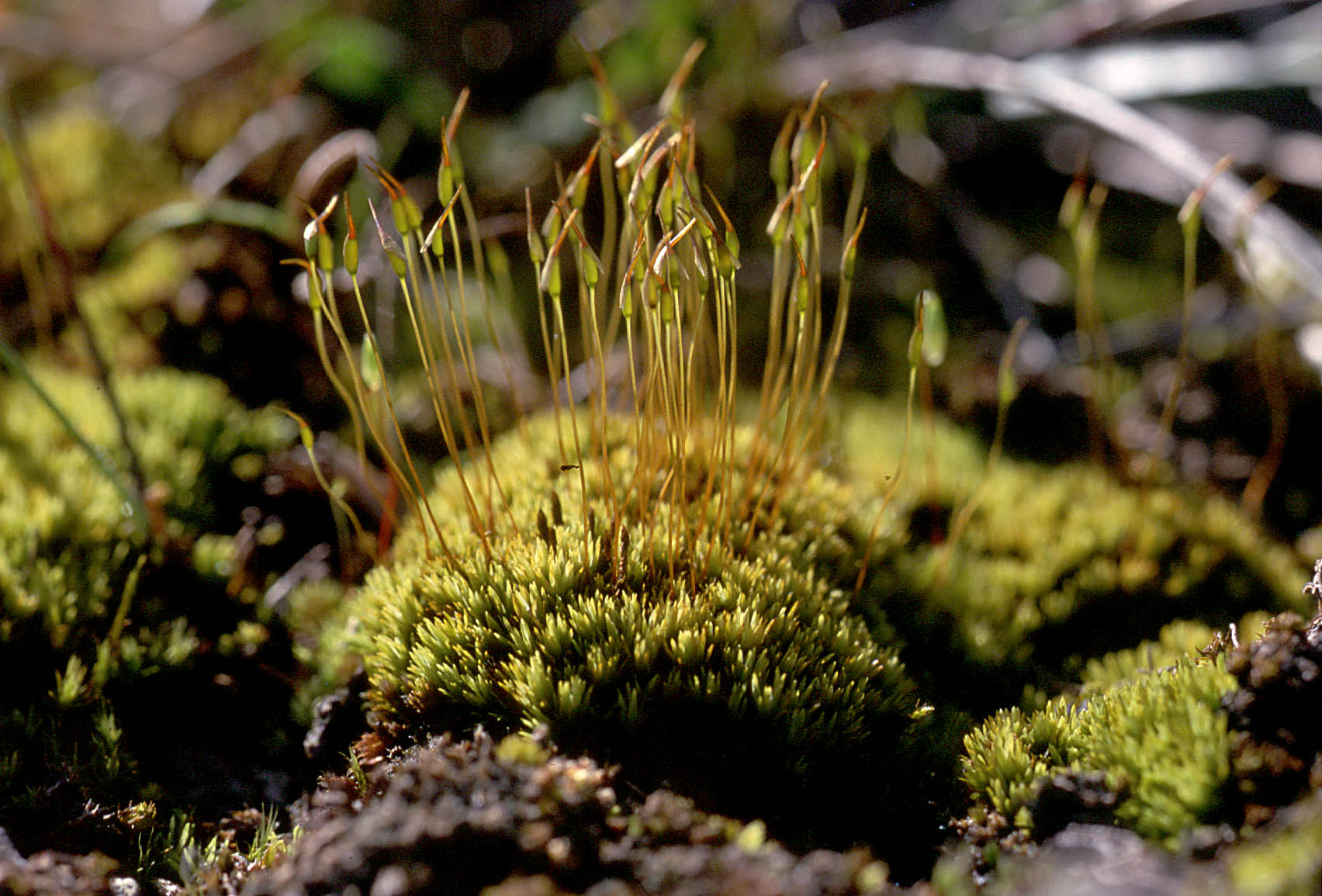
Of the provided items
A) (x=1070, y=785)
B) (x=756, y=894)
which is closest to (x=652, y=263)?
(x=756, y=894)

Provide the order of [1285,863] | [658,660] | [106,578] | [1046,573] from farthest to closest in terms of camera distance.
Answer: [1046,573], [106,578], [658,660], [1285,863]

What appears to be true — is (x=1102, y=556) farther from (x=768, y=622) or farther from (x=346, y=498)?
(x=346, y=498)

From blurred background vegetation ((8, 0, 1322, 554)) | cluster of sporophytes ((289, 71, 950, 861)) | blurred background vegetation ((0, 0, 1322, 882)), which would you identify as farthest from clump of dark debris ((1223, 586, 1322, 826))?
blurred background vegetation ((8, 0, 1322, 554))

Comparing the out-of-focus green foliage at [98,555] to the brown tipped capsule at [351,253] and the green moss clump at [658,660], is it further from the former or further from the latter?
the brown tipped capsule at [351,253]

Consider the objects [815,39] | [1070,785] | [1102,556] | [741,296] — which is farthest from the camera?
[815,39]

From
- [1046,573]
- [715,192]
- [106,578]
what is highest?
[715,192]

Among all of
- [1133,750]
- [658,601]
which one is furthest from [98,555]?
[1133,750]

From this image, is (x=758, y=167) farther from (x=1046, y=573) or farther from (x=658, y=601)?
(x=658, y=601)
